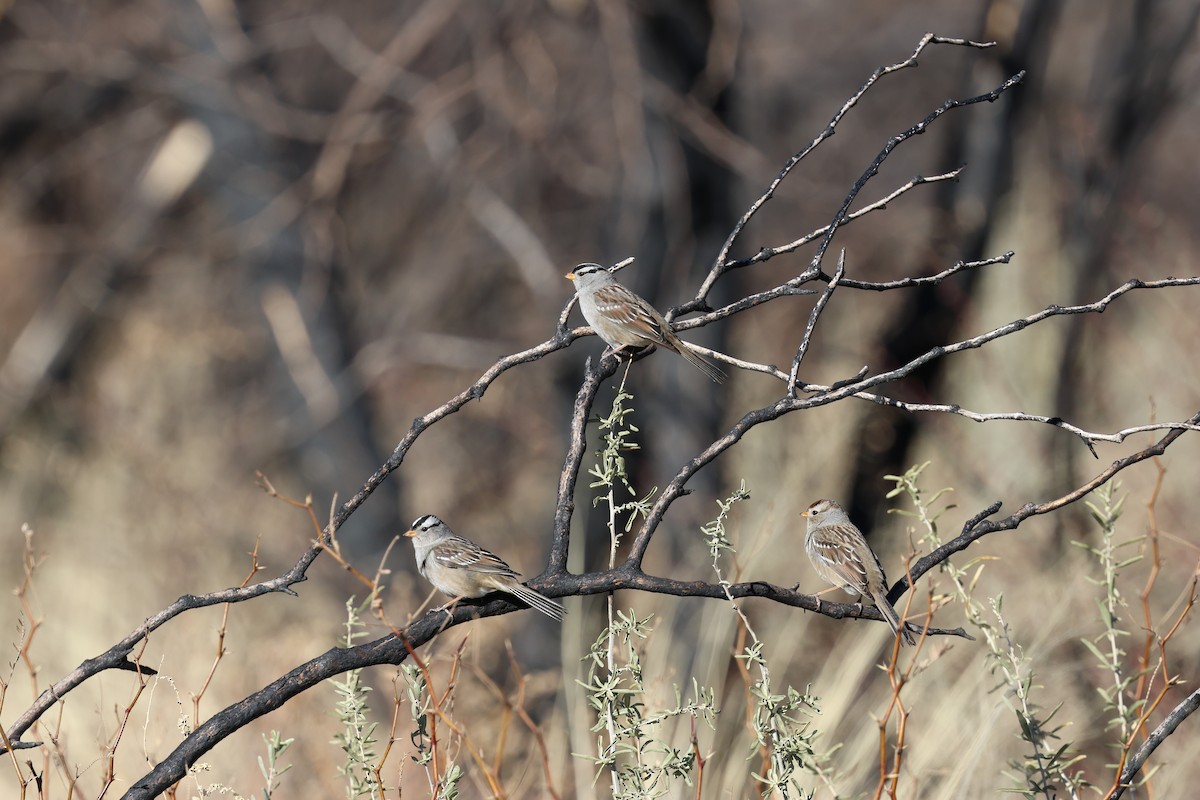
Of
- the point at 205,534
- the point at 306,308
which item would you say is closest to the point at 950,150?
the point at 306,308

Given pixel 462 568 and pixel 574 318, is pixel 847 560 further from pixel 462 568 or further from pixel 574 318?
pixel 574 318

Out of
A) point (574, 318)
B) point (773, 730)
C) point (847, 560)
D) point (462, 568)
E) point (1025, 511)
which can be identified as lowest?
point (773, 730)

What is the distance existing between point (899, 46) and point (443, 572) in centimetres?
811

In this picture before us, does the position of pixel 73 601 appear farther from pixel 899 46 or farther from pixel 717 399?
pixel 899 46

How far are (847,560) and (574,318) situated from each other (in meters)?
2.60

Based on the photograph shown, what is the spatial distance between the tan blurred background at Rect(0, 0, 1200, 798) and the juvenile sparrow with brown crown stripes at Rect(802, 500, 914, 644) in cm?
34

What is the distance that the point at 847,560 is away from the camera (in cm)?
331

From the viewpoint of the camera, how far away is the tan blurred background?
503cm

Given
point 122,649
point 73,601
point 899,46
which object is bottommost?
point 122,649

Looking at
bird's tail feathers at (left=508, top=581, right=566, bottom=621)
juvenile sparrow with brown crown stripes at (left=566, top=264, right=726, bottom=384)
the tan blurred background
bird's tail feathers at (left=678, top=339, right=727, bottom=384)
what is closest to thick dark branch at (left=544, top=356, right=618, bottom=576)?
bird's tail feathers at (left=508, top=581, right=566, bottom=621)

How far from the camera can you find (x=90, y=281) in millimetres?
7250

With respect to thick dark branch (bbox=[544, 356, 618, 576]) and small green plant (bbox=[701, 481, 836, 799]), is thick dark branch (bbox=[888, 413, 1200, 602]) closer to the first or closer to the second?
small green plant (bbox=[701, 481, 836, 799])

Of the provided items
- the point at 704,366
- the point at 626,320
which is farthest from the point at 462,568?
the point at 704,366

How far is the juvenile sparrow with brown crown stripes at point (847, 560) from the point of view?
3.09 meters
